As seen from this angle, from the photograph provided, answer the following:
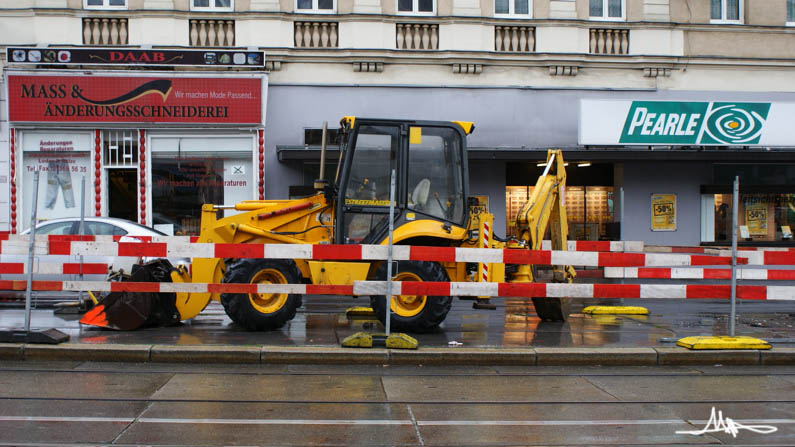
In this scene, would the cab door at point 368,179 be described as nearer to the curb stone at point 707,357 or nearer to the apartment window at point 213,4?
the curb stone at point 707,357

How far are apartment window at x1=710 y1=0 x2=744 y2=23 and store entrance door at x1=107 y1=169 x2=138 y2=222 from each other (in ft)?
52.2

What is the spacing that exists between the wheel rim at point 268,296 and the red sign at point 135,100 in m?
9.58

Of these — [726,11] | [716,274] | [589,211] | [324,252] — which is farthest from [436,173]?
[726,11]

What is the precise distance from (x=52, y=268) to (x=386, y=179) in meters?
4.38

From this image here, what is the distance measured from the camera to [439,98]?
18.9m

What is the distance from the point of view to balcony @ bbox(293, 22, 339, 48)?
18625 mm

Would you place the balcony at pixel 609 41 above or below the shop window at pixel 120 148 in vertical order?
above

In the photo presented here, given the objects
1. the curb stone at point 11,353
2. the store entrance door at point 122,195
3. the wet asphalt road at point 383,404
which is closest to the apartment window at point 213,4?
the store entrance door at point 122,195

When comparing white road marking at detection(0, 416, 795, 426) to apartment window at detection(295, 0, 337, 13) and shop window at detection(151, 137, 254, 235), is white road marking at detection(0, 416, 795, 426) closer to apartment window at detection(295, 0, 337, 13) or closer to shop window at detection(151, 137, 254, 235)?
shop window at detection(151, 137, 254, 235)

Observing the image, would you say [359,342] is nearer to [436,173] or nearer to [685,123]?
[436,173]

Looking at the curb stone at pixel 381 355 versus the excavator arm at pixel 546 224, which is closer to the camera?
the curb stone at pixel 381 355

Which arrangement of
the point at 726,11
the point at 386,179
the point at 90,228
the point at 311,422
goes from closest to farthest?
the point at 311,422, the point at 386,179, the point at 90,228, the point at 726,11

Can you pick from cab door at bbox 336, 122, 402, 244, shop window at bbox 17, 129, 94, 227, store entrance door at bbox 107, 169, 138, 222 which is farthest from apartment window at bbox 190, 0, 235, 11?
cab door at bbox 336, 122, 402, 244

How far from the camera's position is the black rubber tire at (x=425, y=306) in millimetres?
9227
